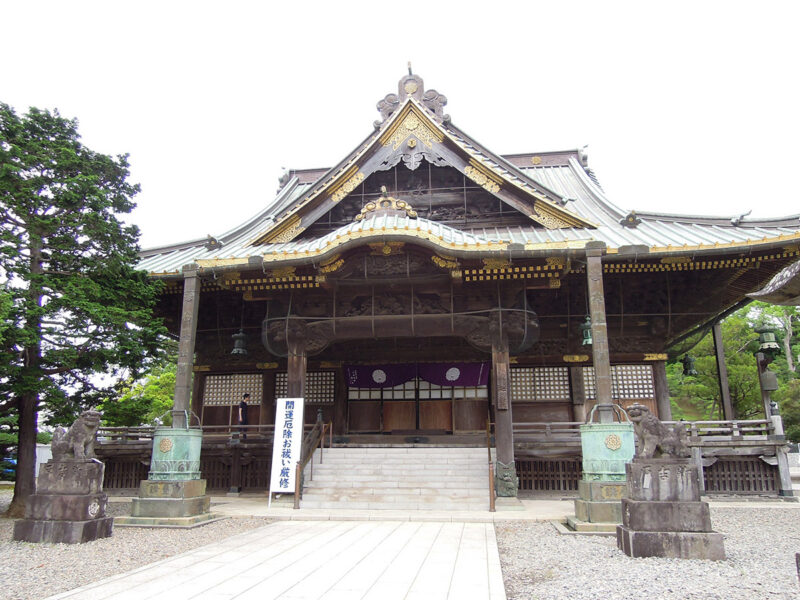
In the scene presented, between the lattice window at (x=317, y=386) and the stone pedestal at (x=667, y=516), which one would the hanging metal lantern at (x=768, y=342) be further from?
the lattice window at (x=317, y=386)

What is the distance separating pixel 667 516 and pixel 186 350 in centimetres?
874

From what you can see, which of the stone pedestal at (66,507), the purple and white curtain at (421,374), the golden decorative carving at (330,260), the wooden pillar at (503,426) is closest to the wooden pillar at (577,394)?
the purple and white curtain at (421,374)

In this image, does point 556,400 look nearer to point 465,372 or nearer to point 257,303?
point 465,372

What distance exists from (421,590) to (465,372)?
10.8m

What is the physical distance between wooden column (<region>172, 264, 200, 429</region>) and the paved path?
3.15m

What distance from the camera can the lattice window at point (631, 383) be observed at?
14766 mm

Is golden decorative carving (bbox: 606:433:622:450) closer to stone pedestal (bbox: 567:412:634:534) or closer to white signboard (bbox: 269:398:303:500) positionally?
stone pedestal (bbox: 567:412:634:534)

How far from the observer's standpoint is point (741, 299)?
44.0ft

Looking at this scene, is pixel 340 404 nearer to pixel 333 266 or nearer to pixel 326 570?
pixel 333 266

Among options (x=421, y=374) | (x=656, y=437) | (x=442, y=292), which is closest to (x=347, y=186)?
(x=442, y=292)

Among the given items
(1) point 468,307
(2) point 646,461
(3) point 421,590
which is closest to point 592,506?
(2) point 646,461

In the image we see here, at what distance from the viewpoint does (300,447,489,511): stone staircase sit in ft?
36.1

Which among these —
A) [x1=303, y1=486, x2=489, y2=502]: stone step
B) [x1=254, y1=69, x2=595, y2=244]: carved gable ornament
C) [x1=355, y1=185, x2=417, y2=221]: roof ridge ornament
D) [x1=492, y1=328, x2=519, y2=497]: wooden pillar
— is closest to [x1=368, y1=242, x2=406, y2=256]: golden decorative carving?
[x1=355, y1=185, x2=417, y2=221]: roof ridge ornament

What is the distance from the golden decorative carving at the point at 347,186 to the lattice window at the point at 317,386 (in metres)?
5.28
